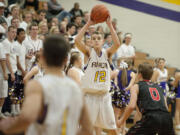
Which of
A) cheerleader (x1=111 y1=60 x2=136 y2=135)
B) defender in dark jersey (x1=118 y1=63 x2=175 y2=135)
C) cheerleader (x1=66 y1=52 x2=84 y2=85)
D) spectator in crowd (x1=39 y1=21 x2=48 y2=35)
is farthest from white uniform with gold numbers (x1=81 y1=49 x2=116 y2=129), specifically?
spectator in crowd (x1=39 y1=21 x2=48 y2=35)

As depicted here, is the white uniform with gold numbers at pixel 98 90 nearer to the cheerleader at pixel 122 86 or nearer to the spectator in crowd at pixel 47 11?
the cheerleader at pixel 122 86

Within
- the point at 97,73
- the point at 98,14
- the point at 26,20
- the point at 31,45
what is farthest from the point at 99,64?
the point at 26,20

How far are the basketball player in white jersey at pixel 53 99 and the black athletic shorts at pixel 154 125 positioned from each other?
178 cm

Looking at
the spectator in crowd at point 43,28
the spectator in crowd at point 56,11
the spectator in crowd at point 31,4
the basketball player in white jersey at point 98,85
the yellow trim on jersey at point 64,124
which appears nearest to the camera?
the yellow trim on jersey at point 64,124

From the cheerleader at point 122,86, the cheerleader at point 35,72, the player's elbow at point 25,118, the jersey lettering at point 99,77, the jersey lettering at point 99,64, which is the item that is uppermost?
the player's elbow at point 25,118

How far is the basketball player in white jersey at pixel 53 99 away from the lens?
Answer: 2.09 metres

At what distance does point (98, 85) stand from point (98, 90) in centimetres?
8

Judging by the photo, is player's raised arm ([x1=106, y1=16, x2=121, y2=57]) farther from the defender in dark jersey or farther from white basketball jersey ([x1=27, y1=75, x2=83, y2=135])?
white basketball jersey ([x1=27, y1=75, x2=83, y2=135])

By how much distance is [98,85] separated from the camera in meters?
4.93

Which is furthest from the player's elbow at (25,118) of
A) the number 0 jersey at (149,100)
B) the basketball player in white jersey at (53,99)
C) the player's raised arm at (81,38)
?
the player's raised arm at (81,38)

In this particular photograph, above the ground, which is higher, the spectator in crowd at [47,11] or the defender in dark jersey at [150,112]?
the spectator in crowd at [47,11]

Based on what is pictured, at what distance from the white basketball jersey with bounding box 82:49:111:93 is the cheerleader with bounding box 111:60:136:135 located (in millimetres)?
1876

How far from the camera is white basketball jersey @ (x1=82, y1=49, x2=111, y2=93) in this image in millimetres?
4938

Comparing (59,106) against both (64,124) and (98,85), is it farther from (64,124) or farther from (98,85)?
(98,85)
